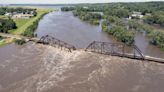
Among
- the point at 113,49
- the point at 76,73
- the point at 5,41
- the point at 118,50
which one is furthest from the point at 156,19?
the point at 76,73

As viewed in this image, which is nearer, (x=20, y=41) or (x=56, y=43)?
(x=56, y=43)

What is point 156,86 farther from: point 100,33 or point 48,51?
point 100,33

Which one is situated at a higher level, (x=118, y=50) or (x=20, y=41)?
(x=20, y=41)

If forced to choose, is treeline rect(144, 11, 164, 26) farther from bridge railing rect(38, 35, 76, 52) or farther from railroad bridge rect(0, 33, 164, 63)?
bridge railing rect(38, 35, 76, 52)

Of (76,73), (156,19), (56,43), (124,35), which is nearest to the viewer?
(76,73)

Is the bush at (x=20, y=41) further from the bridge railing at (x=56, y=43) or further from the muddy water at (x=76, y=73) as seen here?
the muddy water at (x=76, y=73)

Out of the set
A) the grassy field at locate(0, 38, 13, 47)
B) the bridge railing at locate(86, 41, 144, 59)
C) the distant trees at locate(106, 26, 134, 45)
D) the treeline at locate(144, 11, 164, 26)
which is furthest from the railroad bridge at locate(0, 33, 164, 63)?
the treeline at locate(144, 11, 164, 26)

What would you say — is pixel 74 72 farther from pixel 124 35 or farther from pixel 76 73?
pixel 124 35

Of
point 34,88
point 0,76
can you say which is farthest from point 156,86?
point 0,76

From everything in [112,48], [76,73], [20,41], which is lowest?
[76,73]
